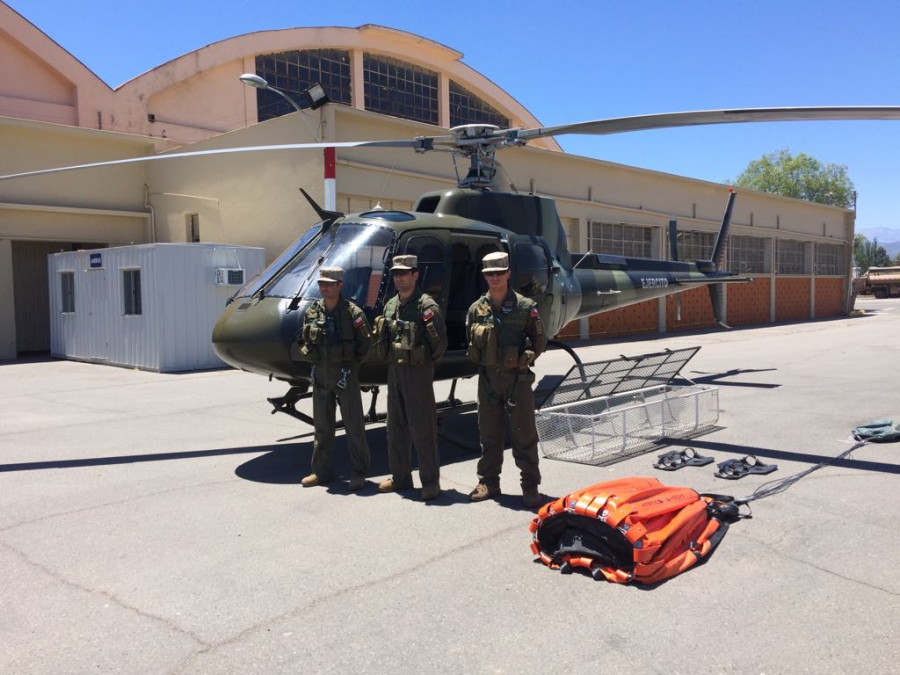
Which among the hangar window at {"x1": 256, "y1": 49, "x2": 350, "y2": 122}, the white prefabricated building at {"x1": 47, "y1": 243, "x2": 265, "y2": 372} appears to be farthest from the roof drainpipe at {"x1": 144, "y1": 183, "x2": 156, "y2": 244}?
the hangar window at {"x1": 256, "y1": 49, "x2": 350, "y2": 122}

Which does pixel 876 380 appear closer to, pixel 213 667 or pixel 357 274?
pixel 357 274

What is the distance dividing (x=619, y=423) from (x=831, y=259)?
3608cm

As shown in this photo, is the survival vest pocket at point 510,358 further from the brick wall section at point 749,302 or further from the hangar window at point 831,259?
the hangar window at point 831,259

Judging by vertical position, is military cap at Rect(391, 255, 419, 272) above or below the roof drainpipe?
below

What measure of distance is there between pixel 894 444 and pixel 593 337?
15.7m

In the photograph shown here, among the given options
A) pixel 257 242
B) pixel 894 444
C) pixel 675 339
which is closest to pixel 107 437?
pixel 894 444

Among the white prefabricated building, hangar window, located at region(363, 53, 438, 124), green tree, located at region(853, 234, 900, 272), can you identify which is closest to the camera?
the white prefabricated building

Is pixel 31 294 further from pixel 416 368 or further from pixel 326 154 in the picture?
pixel 416 368

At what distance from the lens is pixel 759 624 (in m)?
3.44

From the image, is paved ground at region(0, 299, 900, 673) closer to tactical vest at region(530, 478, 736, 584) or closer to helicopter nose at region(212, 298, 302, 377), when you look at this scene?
tactical vest at region(530, 478, 736, 584)

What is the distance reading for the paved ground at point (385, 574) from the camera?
10.6ft

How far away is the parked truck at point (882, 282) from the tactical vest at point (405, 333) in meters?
63.6

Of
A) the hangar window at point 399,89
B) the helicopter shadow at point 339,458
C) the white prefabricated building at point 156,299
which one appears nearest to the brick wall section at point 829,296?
the hangar window at point 399,89

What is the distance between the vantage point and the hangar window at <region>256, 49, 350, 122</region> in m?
26.2
